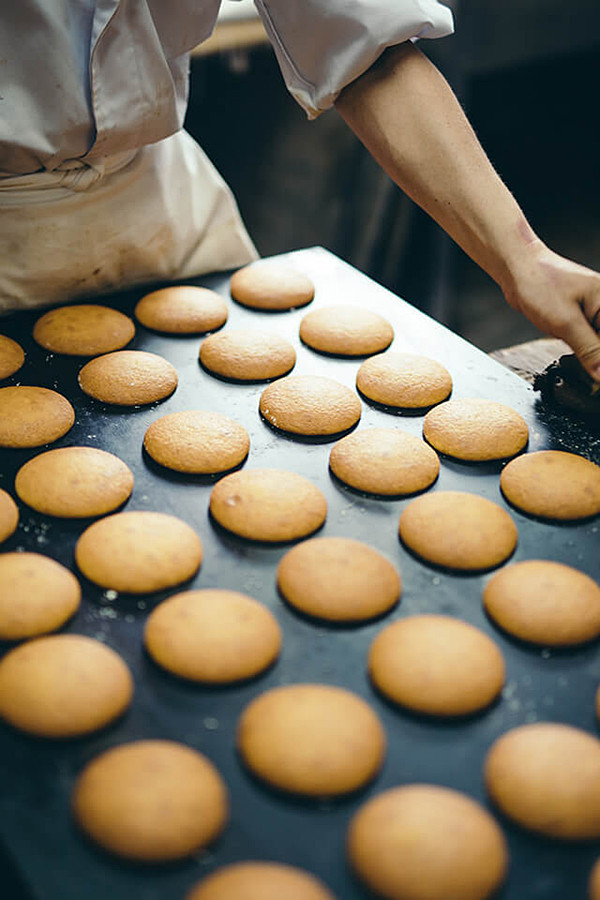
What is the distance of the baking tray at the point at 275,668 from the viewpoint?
0.84 m

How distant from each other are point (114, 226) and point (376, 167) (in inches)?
83.2

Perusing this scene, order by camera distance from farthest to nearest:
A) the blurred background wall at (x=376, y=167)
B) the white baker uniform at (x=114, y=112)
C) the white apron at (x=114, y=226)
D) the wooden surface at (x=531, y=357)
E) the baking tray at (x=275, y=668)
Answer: the blurred background wall at (x=376, y=167) < the wooden surface at (x=531, y=357) < the white apron at (x=114, y=226) < the white baker uniform at (x=114, y=112) < the baking tray at (x=275, y=668)

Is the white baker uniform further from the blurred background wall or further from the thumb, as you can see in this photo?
the blurred background wall

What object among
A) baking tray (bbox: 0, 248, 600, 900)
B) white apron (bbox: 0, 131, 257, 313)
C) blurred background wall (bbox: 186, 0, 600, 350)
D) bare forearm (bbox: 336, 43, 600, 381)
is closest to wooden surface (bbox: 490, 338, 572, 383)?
baking tray (bbox: 0, 248, 600, 900)

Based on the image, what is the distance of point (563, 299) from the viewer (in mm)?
1472

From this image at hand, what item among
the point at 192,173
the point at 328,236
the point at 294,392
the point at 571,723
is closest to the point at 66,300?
the point at 192,173

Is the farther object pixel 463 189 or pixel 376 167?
pixel 376 167

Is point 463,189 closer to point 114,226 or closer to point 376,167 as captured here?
point 114,226

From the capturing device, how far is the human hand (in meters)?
1.46

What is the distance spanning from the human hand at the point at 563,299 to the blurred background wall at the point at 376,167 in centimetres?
219

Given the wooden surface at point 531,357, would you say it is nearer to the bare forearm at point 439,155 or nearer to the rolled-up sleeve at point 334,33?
the bare forearm at point 439,155

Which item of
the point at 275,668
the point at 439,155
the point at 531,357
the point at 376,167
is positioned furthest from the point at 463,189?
the point at 376,167

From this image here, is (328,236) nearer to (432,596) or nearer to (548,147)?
(548,147)

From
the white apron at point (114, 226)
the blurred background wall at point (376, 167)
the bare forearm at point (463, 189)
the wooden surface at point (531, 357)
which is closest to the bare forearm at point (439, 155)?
the bare forearm at point (463, 189)
